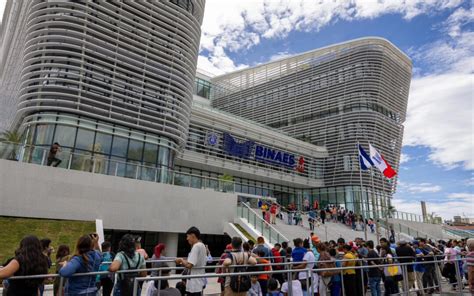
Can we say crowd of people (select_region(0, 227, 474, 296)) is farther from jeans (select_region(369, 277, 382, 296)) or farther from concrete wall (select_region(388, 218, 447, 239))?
concrete wall (select_region(388, 218, 447, 239))

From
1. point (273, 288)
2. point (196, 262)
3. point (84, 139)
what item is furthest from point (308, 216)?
point (196, 262)

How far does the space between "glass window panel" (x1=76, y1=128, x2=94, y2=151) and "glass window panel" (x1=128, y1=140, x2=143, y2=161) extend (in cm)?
208

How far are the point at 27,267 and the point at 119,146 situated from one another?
600 inches

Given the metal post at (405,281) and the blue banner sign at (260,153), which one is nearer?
the metal post at (405,281)

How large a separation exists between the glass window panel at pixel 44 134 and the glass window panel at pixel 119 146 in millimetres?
3054

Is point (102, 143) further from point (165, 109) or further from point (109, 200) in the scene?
point (109, 200)

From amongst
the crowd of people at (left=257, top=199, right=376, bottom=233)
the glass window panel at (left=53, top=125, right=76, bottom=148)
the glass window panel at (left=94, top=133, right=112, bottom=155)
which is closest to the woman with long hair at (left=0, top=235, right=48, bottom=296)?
the glass window panel at (left=53, top=125, right=76, bottom=148)

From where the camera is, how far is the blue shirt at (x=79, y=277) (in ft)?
14.0

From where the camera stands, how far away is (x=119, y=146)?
18.6 m

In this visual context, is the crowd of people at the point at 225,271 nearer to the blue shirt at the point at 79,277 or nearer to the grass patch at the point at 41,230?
the blue shirt at the point at 79,277

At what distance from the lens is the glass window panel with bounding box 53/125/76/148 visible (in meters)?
16.8

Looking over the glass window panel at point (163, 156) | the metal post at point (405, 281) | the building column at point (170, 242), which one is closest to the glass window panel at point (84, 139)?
the glass window panel at point (163, 156)

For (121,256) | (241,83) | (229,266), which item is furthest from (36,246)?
(241,83)

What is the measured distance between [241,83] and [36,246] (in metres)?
47.3
